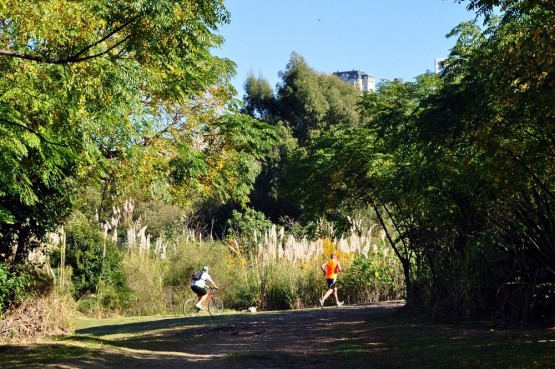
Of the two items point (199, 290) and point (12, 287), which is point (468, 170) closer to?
point (12, 287)

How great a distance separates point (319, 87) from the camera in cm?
4938

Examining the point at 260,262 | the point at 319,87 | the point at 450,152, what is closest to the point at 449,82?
the point at 450,152

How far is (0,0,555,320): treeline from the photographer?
32.8 feet

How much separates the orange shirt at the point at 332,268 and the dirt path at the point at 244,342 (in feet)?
7.11

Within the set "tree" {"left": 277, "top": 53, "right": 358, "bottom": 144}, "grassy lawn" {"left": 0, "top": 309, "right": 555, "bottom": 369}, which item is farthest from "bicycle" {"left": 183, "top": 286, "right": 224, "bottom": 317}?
"tree" {"left": 277, "top": 53, "right": 358, "bottom": 144}

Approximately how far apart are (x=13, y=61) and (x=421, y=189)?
8.32 m

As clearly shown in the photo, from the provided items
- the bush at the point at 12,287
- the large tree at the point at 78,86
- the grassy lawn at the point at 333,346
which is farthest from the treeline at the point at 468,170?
the bush at the point at 12,287

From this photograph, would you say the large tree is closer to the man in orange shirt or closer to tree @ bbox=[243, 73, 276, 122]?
the man in orange shirt

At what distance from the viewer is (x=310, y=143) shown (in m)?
21.1

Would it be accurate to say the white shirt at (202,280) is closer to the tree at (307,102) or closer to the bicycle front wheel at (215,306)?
the bicycle front wheel at (215,306)

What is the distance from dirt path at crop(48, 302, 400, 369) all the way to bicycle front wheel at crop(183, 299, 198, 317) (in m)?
2.99

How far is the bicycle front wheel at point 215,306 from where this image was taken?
24433mm

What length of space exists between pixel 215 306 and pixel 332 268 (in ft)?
13.6

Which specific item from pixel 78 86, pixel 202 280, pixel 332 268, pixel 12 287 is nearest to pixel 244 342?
pixel 12 287
